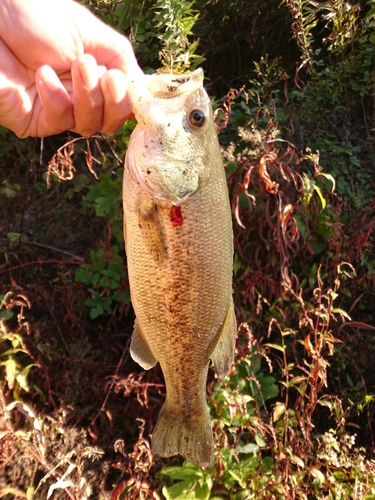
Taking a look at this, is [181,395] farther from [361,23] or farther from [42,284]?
[361,23]

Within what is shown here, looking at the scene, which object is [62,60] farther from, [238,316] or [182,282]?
[238,316]

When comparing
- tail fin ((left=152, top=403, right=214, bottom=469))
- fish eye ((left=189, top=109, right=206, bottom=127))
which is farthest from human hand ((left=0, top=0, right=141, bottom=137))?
tail fin ((left=152, top=403, right=214, bottom=469))

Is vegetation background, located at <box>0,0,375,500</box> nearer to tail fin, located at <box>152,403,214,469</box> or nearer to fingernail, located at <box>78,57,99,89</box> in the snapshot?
tail fin, located at <box>152,403,214,469</box>

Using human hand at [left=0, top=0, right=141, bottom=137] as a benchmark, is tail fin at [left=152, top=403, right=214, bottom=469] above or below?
below

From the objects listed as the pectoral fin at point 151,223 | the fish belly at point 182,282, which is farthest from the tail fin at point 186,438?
the pectoral fin at point 151,223

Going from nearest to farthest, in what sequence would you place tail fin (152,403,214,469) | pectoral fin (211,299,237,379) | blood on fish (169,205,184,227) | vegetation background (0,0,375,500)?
1. blood on fish (169,205,184,227)
2. pectoral fin (211,299,237,379)
3. tail fin (152,403,214,469)
4. vegetation background (0,0,375,500)
